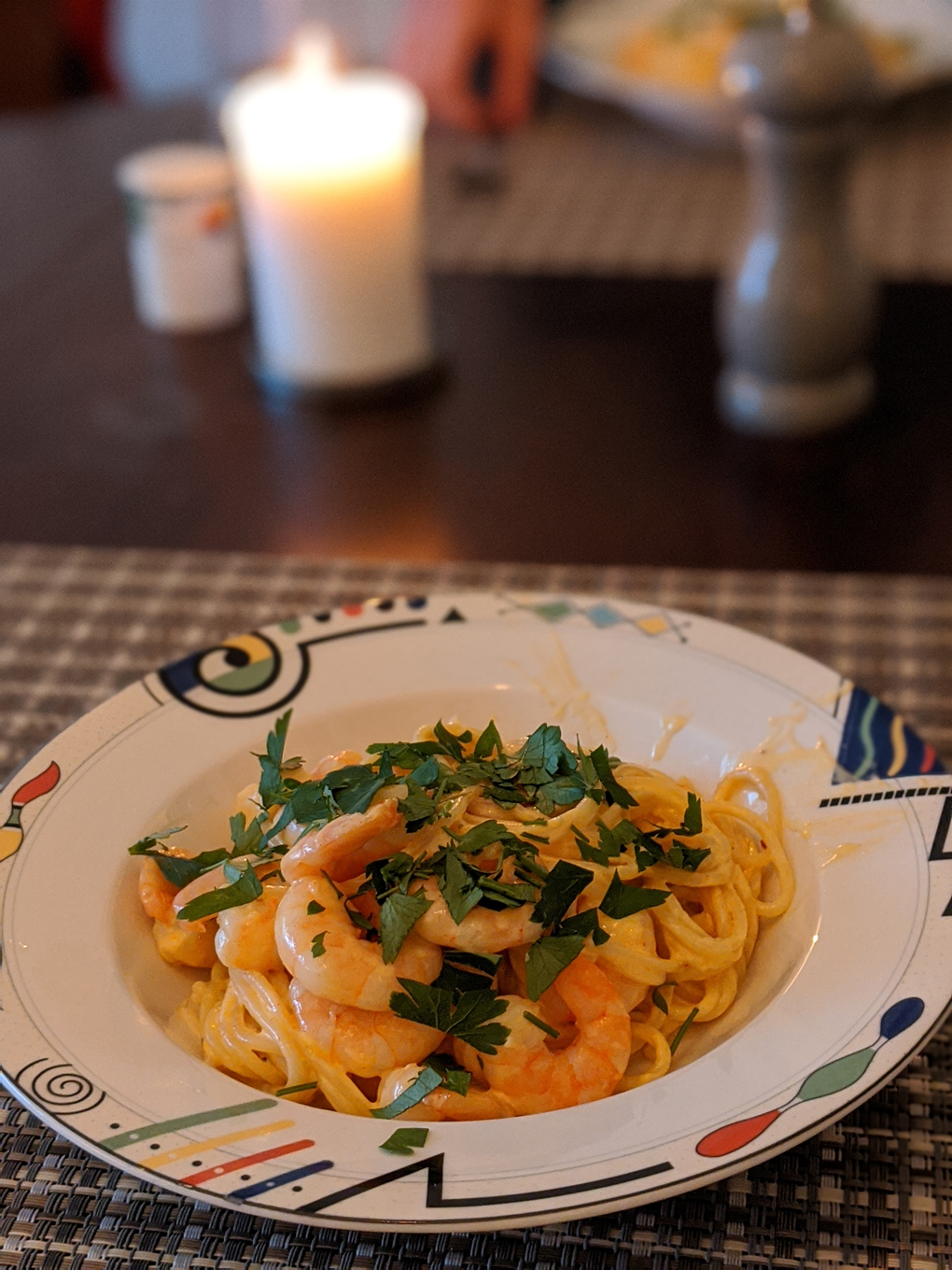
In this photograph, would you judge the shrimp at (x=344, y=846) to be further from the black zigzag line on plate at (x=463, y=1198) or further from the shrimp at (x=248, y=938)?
the black zigzag line on plate at (x=463, y=1198)

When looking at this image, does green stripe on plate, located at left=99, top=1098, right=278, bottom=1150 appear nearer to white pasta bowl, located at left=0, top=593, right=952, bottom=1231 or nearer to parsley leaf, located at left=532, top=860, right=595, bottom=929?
white pasta bowl, located at left=0, top=593, right=952, bottom=1231

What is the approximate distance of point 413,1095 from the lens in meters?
0.76

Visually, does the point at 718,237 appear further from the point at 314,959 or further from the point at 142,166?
the point at 314,959

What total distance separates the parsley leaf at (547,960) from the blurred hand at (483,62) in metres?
2.45

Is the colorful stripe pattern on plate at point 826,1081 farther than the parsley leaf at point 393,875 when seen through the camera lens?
No

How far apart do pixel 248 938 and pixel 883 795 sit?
42 cm

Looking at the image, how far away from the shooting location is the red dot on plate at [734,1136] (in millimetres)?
668

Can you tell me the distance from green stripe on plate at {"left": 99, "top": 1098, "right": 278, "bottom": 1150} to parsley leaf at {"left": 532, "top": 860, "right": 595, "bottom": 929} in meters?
0.19

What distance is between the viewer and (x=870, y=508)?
162 cm

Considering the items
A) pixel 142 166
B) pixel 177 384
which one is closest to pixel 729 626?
pixel 177 384

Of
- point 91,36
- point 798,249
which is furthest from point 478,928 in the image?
point 91,36

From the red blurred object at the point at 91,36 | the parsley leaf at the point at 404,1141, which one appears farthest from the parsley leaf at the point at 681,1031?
the red blurred object at the point at 91,36

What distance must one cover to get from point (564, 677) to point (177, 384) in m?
1.10

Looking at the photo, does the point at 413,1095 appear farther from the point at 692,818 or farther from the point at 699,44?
the point at 699,44
